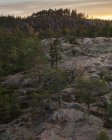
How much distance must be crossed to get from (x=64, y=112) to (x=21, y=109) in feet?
40.4

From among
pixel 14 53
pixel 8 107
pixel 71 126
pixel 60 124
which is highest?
pixel 14 53

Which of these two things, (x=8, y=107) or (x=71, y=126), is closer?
(x=71, y=126)

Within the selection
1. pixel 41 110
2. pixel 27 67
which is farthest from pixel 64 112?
pixel 27 67

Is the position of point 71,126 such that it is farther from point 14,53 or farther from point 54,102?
point 14,53

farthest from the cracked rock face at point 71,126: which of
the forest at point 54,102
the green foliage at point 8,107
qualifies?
the green foliage at point 8,107

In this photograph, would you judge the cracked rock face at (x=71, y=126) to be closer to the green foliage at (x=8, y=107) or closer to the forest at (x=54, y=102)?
the forest at (x=54, y=102)

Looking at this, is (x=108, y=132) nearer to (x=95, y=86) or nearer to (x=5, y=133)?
(x=95, y=86)

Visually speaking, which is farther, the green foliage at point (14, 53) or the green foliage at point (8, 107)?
the green foliage at point (14, 53)

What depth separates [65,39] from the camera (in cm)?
18862

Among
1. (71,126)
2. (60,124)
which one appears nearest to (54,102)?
(60,124)

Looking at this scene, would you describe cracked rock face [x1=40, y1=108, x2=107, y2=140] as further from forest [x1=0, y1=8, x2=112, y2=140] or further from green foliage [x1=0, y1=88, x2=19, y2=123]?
green foliage [x1=0, y1=88, x2=19, y2=123]

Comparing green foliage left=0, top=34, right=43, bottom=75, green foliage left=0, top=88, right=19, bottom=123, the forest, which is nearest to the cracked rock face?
the forest

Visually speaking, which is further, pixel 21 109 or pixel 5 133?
pixel 21 109

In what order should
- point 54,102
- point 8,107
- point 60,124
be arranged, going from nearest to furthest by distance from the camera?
point 60,124 → point 8,107 → point 54,102
